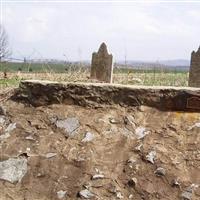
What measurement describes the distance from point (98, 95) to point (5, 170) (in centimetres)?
106

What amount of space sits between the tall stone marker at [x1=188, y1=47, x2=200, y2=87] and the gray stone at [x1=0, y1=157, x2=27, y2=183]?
5513mm

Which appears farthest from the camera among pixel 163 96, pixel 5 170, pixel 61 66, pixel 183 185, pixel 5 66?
pixel 5 66

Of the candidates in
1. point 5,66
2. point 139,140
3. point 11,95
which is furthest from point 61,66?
point 139,140

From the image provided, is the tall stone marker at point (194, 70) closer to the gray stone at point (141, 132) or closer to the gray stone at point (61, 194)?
the gray stone at point (141, 132)

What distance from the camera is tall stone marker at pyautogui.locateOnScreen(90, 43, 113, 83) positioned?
32.1ft

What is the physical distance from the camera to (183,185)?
12.9 feet

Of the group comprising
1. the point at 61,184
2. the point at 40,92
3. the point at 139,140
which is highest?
the point at 40,92

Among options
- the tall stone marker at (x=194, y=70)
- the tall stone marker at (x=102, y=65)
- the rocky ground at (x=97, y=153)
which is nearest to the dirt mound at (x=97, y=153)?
the rocky ground at (x=97, y=153)

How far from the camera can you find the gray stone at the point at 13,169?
163 inches

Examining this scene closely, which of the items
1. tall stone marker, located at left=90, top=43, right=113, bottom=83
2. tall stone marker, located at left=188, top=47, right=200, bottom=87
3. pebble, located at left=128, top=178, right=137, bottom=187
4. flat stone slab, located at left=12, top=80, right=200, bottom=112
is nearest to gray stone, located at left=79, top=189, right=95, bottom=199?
pebble, located at left=128, top=178, right=137, bottom=187

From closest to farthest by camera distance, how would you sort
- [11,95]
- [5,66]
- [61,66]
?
1. [11,95]
2. [61,66]
3. [5,66]

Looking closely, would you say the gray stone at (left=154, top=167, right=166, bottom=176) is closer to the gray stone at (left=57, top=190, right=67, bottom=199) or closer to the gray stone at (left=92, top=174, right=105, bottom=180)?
the gray stone at (left=92, top=174, right=105, bottom=180)

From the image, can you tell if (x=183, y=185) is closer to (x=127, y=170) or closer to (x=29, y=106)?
(x=127, y=170)

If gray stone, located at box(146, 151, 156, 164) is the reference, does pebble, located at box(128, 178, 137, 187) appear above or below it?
below
